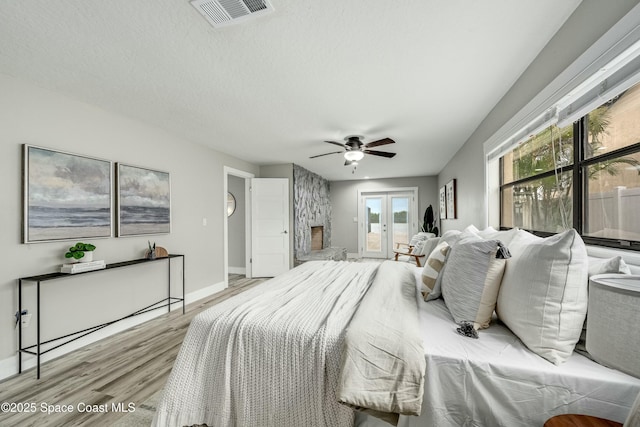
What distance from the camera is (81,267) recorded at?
A: 2299mm

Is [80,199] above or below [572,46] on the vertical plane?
below

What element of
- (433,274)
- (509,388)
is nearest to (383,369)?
(509,388)

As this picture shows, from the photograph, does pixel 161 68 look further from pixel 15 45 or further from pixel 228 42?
pixel 15 45

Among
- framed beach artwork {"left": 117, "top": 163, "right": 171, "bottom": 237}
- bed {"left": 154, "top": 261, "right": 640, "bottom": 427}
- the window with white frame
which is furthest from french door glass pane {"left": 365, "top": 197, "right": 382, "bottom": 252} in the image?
bed {"left": 154, "top": 261, "right": 640, "bottom": 427}

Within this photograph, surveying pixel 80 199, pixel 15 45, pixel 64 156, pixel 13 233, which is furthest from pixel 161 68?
pixel 13 233

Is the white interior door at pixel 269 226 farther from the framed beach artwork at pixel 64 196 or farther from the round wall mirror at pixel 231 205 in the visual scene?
the framed beach artwork at pixel 64 196

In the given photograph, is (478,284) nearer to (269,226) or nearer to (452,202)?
(452,202)

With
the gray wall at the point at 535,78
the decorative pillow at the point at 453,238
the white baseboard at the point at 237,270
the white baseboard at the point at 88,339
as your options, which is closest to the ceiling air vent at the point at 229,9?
the gray wall at the point at 535,78

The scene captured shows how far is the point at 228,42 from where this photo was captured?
171 centimetres

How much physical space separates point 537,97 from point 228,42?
2166mm

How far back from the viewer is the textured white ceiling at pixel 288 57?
1460mm

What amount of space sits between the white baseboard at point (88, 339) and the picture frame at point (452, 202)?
14.6ft

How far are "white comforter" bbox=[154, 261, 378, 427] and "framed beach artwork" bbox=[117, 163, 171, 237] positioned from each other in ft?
6.92

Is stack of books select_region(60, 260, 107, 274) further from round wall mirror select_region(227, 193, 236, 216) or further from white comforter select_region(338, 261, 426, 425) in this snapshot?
round wall mirror select_region(227, 193, 236, 216)
